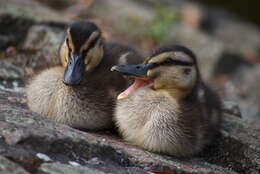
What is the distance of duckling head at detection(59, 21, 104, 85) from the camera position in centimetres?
418

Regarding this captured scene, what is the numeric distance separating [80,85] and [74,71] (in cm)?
16

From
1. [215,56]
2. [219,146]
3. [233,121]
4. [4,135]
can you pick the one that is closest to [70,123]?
[4,135]

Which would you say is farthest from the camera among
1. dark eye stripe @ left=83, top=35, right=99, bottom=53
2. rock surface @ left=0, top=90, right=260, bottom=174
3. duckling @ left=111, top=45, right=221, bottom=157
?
dark eye stripe @ left=83, top=35, right=99, bottom=53

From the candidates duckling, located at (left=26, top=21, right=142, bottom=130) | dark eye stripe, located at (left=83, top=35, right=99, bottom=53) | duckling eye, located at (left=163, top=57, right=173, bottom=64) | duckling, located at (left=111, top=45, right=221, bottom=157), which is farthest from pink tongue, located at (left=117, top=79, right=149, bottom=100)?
dark eye stripe, located at (left=83, top=35, right=99, bottom=53)

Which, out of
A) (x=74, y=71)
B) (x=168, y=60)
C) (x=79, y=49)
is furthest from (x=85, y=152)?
(x=168, y=60)

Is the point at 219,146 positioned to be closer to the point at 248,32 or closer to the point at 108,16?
the point at 108,16

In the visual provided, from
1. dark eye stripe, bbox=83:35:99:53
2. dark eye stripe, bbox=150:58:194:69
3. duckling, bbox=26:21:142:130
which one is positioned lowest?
duckling, bbox=26:21:142:130

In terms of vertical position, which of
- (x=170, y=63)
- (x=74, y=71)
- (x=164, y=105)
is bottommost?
(x=164, y=105)

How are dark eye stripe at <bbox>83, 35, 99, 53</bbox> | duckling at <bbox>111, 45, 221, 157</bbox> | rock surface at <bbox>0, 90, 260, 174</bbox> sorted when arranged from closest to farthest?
1. rock surface at <bbox>0, 90, 260, 174</bbox>
2. duckling at <bbox>111, 45, 221, 157</bbox>
3. dark eye stripe at <bbox>83, 35, 99, 53</bbox>

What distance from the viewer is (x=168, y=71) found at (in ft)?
14.0

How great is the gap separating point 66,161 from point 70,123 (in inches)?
28.1

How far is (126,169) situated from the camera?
12.5 feet

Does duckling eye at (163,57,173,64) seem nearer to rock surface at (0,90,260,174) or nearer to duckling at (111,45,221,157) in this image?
duckling at (111,45,221,157)

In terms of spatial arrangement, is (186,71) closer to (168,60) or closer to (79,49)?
(168,60)
